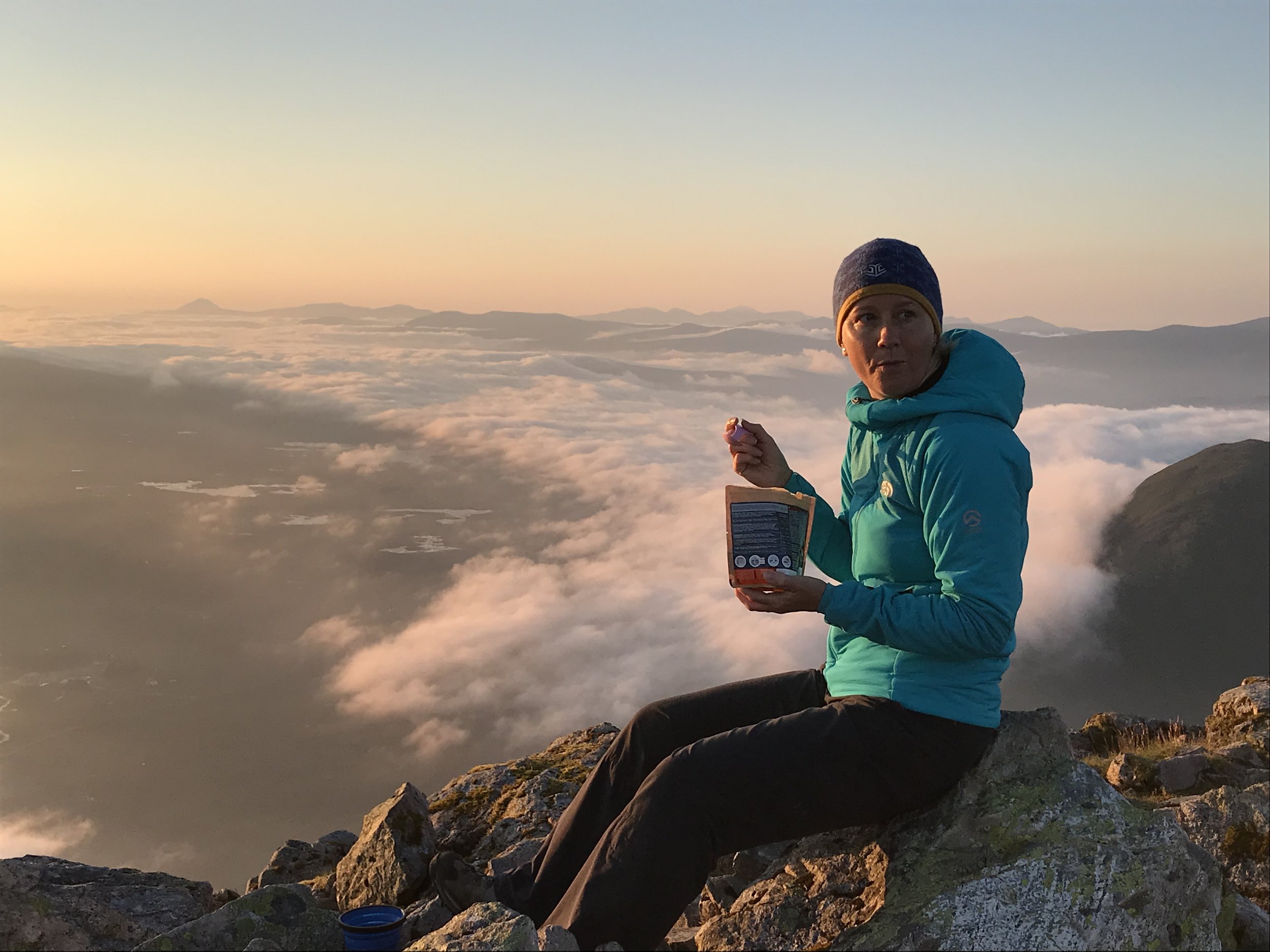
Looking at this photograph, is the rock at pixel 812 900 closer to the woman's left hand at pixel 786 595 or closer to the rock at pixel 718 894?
the rock at pixel 718 894

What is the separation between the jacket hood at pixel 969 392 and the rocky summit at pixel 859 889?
152cm

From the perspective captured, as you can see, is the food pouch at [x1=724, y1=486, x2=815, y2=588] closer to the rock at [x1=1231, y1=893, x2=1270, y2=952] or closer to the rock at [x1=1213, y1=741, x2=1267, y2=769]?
the rock at [x1=1231, y1=893, x2=1270, y2=952]

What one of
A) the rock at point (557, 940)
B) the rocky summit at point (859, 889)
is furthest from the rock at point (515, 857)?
the rock at point (557, 940)

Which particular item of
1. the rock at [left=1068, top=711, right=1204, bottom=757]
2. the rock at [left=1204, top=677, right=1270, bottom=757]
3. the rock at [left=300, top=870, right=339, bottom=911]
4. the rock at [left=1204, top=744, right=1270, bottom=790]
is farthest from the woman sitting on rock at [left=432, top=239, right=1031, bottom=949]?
the rock at [left=1068, top=711, right=1204, bottom=757]

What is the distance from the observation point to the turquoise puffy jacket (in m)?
3.98

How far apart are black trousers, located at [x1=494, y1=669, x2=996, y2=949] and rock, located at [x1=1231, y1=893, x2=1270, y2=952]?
1.85 meters

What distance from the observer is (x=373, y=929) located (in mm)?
4664

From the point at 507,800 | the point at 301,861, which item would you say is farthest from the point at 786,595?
the point at 301,861

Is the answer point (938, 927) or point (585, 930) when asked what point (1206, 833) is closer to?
point (938, 927)

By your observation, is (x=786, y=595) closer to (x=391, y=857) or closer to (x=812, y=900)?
(x=812, y=900)

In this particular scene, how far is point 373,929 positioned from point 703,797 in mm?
1743

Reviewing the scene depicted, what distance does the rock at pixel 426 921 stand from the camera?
4.94m

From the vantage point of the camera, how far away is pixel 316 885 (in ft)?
22.1

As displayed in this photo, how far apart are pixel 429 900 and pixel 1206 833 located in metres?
5.51
